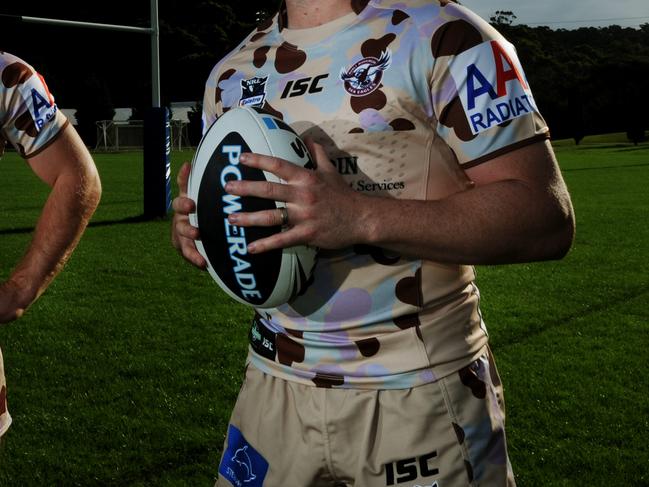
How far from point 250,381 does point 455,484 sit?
53 centimetres

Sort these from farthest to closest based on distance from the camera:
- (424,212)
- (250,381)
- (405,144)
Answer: (250,381) < (405,144) < (424,212)

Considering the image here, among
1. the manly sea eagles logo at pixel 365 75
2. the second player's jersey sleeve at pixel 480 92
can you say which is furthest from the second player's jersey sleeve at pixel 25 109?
the second player's jersey sleeve at pixel 480 92

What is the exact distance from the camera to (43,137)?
2096 millimetres

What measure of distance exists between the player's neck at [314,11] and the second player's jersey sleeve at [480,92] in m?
0.28

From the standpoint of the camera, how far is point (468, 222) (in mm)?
1445

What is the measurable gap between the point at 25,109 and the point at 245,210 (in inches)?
34.4

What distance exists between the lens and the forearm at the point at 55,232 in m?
1.99

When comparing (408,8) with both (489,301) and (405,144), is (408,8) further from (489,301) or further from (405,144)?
(489,301)

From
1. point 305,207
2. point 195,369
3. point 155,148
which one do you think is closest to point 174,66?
point 155,148

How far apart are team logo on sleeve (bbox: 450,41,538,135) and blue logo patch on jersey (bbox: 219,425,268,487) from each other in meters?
0.89

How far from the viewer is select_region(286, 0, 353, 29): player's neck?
5.65ft

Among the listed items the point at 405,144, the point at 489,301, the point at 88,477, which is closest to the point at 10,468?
the point at 88,477

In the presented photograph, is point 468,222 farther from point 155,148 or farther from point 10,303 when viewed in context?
point 155,148

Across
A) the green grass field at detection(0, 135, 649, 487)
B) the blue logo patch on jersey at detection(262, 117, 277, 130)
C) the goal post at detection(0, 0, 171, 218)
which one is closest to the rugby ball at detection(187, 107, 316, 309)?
the blue logo patch on jersey at detection(262, 117, 277, 130)
